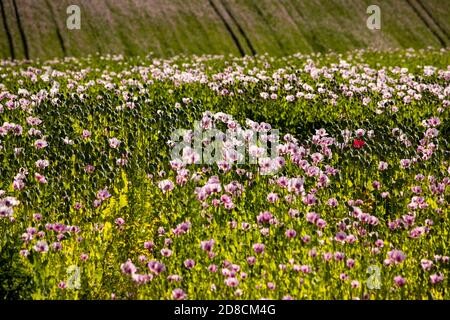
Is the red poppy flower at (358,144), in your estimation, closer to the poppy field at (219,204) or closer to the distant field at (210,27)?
the poppy field at (219,204)

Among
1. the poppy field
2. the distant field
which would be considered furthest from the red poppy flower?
the distant field

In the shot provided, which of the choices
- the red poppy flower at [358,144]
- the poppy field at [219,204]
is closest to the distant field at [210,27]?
the poppy field at [219,204]

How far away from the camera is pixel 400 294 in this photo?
5.93 meters

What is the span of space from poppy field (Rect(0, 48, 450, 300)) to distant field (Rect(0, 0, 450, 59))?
124ft

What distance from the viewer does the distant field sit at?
164ft

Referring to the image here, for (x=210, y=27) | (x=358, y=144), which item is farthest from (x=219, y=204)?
(x=210, y=27)

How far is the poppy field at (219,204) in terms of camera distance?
6.05m

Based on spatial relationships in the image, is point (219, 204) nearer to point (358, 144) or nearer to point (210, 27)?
point (358, 144)

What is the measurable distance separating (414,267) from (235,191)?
2.56 meters

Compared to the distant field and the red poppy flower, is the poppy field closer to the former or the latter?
the red poppy flower

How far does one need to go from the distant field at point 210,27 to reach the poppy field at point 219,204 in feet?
124

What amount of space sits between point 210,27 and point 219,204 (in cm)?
4782

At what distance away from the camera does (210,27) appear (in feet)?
175
